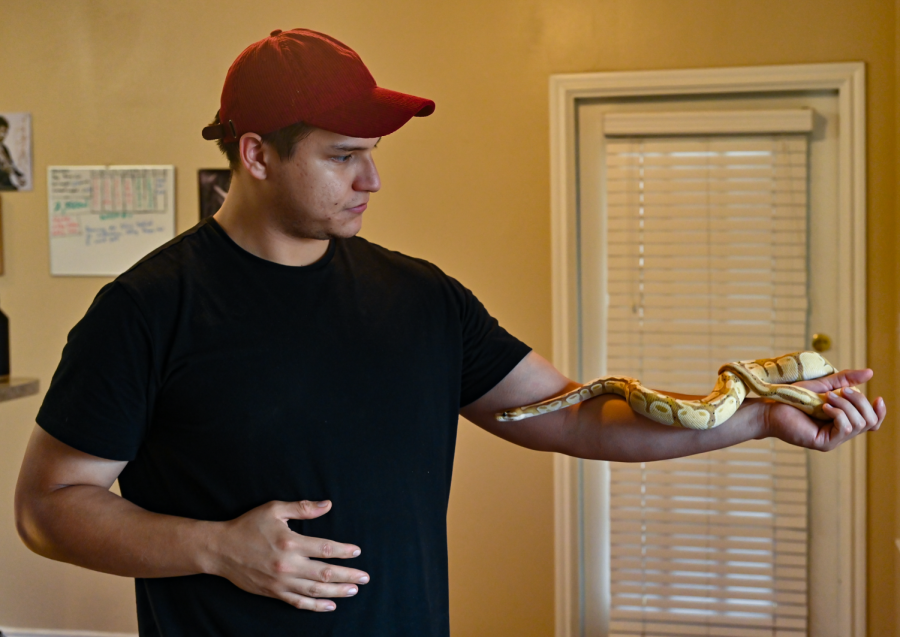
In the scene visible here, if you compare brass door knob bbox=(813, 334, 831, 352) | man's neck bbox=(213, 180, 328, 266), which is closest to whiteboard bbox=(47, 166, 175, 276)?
man's neck bbox=(213, 180, 328, 266)

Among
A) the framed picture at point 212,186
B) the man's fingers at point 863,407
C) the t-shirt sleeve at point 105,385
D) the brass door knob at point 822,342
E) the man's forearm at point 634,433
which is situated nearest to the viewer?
the t-shirt sleeve at point 105,385

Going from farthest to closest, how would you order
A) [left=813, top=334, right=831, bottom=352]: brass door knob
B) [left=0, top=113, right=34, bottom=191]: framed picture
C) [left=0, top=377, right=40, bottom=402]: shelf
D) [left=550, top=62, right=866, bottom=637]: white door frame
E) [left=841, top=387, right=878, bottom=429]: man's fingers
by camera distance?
1. [left=0, top=113, right=34, bottom=191]: framed picture
2. [left=813, top=334, right=831, bottom=352]: brass door knob
3. [left=550, top=62, right=866, bottom=637]: white door frame
4. [left=0, top=377, right=40, bottom=402]: shelf
5. [left=841, top=387, right=878, bottom=429]: man's fingers

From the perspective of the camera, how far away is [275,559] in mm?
1062

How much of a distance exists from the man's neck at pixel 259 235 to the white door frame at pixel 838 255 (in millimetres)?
1946

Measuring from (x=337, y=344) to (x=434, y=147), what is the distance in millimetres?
2072

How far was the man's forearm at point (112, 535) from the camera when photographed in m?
1.06

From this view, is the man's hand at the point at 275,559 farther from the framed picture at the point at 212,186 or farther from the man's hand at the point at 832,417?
the framed picture at the point at 212,186

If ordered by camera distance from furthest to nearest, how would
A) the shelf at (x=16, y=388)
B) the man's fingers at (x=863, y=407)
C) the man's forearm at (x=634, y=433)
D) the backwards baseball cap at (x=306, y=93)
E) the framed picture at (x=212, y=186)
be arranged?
the framed picture at (x=212, y=186), the shelf at (x=16, y=388), the man's forearm at (x=634, y=433), the man's fingers at (x=863, y=407), the backwards baseball cap at (x=306, y=93)

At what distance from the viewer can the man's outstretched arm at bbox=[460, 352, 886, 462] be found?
132 centimetres

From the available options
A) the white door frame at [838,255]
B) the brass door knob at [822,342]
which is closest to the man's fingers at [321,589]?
the white door frame at [838,255]

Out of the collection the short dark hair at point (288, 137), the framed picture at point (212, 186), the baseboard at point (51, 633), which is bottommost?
the baseboard at point (51, 633)

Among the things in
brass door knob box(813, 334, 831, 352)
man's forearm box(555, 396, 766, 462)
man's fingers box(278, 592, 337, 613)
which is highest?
brass door knob box(813, 334, 831, 352)

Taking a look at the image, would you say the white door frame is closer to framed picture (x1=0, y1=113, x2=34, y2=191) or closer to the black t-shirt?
the black t-shirt

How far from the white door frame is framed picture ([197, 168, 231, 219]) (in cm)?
142
